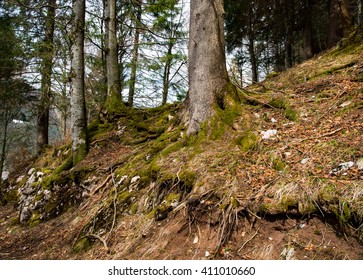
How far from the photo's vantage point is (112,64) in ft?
23.3

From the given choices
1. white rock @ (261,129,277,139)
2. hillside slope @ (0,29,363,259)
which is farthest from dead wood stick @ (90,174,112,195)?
white rock @ (261,129,277,139)

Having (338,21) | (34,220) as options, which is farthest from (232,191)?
(338,21)

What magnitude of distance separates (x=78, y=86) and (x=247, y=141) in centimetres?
417

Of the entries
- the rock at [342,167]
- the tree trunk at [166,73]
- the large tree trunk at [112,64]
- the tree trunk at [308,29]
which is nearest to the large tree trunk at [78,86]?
the large tree trunk at [112,64]

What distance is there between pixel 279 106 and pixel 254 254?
2.68 m

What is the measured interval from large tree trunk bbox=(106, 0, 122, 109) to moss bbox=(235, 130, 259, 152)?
177 inches

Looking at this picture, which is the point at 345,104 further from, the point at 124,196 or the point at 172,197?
the point at 124,196

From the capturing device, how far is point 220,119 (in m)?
3.76

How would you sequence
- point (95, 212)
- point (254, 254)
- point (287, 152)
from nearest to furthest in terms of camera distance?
point (254, 254) < point (287, 152) < point (95, 212)

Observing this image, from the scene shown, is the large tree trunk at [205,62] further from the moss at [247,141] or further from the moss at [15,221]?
the moss at [15,221]

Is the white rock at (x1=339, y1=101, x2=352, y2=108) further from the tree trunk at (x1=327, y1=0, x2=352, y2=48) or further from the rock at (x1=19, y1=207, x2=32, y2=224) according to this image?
the tree trunk at (x1=327, y1=0, x2=352, y2=48)

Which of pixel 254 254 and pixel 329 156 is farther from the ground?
pixel 329 156
